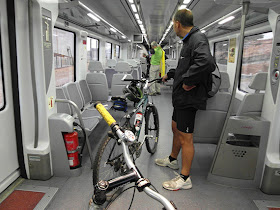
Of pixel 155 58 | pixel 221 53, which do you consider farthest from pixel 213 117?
pixel 155 58

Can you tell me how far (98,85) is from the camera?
16.5 ft

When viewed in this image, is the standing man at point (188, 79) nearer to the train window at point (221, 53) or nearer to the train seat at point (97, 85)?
the train seat at point (97, 85)

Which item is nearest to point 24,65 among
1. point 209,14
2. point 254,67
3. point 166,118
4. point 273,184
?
point 273,184

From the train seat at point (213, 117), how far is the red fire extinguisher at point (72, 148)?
1.55 meters

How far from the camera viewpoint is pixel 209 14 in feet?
20.5

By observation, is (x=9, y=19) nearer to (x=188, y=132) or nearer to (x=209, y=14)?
(x=188, y=132)

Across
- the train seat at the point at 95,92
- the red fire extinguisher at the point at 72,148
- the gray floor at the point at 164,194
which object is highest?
the train seat at the point at 95,92

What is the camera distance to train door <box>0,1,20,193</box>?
7.62 ft

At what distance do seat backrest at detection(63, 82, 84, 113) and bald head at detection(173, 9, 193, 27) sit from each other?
214 centimetres

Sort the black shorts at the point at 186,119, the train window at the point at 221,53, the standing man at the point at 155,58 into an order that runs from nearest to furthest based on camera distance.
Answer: the black shorts at the point at 186,119 → the train window at the point at 221,53 → the standing man at the point at 155,58

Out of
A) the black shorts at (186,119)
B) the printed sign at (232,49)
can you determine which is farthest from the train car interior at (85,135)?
the printed sign at (232,49)

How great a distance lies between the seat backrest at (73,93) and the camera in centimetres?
371

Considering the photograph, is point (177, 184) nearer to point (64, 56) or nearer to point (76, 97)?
point (76, 97)

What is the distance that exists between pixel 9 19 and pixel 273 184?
3352 mm
